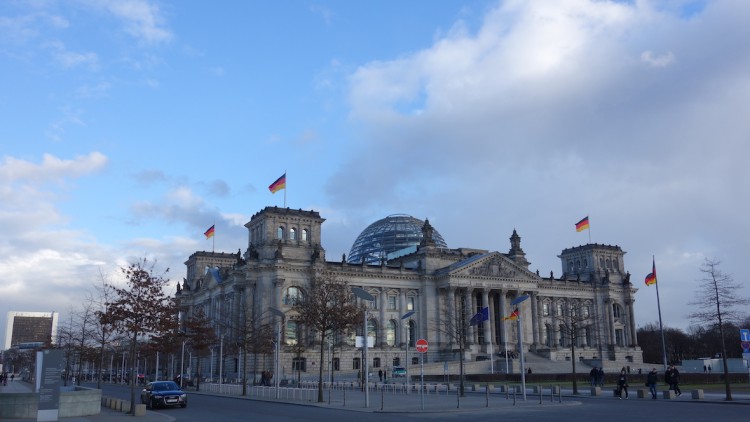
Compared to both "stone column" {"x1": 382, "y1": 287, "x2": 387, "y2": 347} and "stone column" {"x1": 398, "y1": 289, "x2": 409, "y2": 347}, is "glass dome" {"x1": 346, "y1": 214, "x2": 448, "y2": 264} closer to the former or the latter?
"stone column" {"x1": 398, "y1": 289, "x2": 409, "y2": 347}

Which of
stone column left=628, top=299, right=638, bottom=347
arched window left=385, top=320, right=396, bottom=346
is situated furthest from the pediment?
stone column left=628, top=299, right=638, bottom=347

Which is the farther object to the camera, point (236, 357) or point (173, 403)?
point (236, 357)

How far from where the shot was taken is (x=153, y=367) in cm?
13738

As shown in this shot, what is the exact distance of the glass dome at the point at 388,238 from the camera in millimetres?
135000

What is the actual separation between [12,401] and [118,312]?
8.24 metres

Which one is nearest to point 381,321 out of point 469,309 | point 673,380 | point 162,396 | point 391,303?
point 391,303

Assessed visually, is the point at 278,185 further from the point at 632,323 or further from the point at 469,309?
the point at 632,323

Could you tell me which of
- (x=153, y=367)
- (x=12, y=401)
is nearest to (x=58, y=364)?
(x=12, y=401)

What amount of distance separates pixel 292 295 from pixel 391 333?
1978 centimetres

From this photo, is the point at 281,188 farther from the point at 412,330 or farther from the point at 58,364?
the point at 58,364

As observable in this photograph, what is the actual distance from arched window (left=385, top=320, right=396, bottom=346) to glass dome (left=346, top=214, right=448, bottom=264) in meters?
24.2

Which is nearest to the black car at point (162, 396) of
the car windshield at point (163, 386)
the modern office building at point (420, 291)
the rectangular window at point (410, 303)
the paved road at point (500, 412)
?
the car windshield at point (163, 386)

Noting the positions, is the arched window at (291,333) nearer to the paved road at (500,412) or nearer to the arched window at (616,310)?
the paved road at (500,412)

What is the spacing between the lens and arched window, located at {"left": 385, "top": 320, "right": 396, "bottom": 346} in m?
107
